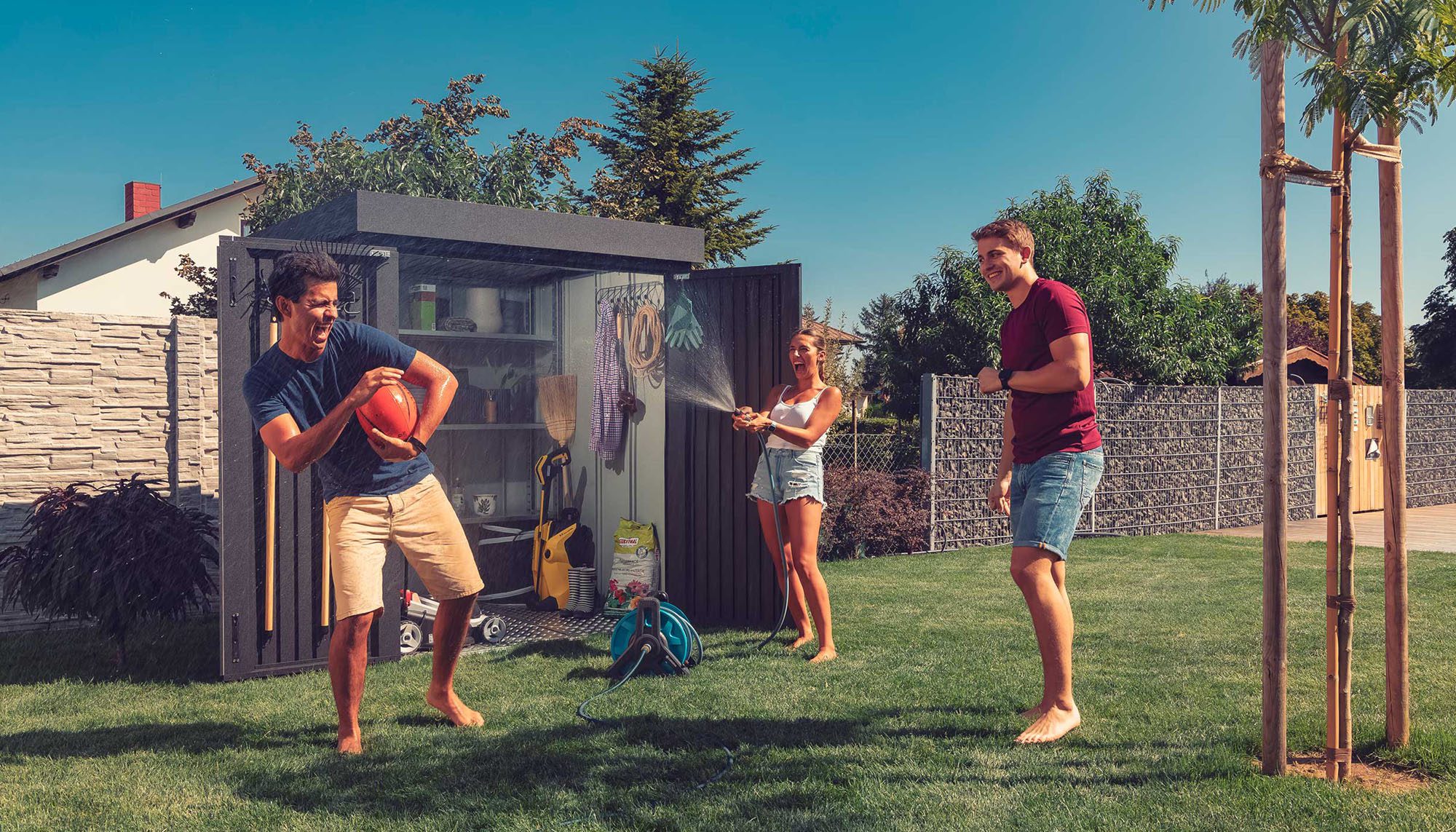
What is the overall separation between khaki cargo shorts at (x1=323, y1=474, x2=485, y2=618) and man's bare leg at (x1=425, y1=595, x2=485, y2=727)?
0.19ft

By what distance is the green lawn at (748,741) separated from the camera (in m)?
3.00

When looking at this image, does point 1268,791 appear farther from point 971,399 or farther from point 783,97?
point 783,97

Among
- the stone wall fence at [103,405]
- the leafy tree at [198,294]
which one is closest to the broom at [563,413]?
the stone wall fence at [103,405]

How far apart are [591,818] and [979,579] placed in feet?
18.7

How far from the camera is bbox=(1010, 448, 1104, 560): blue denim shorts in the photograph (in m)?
3.57

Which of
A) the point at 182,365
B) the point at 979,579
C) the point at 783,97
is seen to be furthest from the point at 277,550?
the point at 783,97

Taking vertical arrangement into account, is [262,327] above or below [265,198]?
below

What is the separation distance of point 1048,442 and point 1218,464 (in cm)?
1058

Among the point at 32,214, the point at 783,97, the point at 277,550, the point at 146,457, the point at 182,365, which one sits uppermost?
the point at 783,97

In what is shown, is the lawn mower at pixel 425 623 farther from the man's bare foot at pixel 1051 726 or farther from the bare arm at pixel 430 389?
the man's bare foot at pixel 1051 726

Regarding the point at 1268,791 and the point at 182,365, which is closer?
the point at 1268,791

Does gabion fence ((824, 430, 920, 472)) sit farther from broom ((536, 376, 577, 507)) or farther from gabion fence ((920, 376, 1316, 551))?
broom ((536, 376, 577, 507))

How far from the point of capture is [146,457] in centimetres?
662

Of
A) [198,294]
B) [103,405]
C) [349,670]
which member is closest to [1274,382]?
[349,670]
